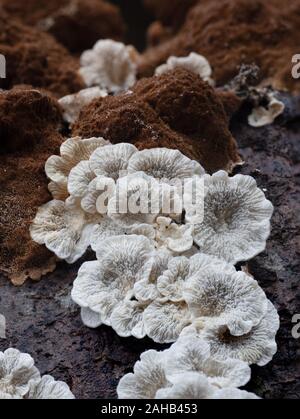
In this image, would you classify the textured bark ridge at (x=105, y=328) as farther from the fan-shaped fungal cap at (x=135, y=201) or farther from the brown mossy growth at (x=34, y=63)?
the brown mossy growth at (x=34, y=63)

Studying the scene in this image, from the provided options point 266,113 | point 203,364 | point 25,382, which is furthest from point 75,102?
point 203,364

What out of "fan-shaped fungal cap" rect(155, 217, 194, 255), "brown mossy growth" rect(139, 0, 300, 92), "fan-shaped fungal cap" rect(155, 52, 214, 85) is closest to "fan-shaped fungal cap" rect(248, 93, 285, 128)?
"brown mossy growth" rect(139, 0, 300, 92)

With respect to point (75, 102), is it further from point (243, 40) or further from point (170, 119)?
point (243, 40)

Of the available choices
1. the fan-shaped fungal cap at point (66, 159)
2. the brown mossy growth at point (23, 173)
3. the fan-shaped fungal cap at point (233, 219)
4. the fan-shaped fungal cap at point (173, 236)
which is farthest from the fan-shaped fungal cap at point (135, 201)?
the brown mossy growth at point (23, 173)

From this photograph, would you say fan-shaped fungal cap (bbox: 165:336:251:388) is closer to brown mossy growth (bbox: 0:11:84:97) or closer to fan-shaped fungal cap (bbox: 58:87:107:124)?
fan-shaped fungal cap (bbox: 58:87:107:124)

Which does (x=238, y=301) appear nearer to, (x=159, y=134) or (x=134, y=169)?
(x=134, y=169)

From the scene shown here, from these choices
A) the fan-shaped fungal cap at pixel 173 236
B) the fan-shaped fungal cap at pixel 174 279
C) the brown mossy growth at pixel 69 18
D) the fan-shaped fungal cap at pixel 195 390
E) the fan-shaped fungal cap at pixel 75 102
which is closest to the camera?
the fan-shaped fungal cap at pixel 195 390

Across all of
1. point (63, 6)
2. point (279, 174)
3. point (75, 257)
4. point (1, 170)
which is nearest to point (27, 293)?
point (75, 257)
